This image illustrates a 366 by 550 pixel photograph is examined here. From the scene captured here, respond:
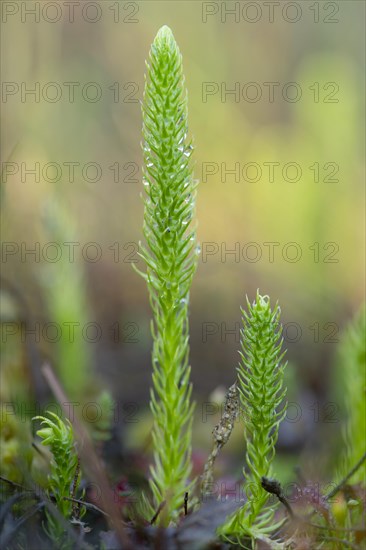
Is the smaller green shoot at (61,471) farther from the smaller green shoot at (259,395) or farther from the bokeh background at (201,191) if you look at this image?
the bokeh background at (201,191)

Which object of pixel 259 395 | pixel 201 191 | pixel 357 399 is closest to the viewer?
pixel 259 395

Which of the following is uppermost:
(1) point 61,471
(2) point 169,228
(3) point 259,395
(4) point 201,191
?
(4) point 201,191

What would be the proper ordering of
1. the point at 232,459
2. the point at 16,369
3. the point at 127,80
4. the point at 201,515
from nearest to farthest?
the point at 201,515
the point at 232,459
the point at 16,369
the point at 127,80

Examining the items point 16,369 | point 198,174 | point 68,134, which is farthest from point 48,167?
point 16,369

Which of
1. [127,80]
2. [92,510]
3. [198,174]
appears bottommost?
[92,510]

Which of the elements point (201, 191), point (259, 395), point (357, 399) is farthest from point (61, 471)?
point (201, 191)

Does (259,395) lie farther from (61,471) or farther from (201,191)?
(201,191)

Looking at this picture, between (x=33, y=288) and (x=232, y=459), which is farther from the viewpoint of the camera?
(x=33, y=288)

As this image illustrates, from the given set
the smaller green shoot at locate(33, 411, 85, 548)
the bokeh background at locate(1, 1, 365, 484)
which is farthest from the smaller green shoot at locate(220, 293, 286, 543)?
the bokeh background at locate(1, 1, 365, 484)

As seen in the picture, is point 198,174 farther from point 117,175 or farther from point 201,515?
point 201,515
